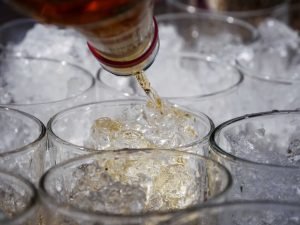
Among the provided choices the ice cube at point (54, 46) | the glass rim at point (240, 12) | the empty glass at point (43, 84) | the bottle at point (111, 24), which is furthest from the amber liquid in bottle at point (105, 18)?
the glass rim at point (240, 12)

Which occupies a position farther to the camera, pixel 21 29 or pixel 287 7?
pixel 287 7

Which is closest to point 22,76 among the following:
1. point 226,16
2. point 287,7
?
point 226,16

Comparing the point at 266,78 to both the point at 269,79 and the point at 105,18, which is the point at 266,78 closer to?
the point at 269,79

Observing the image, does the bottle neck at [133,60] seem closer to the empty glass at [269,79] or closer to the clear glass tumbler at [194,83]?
the clear glass tumbler at [194,83]

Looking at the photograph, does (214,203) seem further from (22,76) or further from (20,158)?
(22,76)

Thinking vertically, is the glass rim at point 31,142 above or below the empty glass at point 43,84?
above
